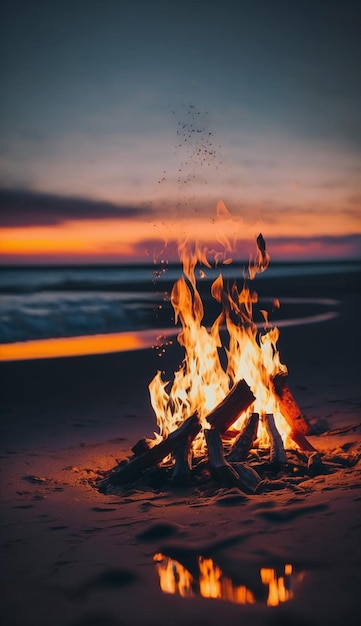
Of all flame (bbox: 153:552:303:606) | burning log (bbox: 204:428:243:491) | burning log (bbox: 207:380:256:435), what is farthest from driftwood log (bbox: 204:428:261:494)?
flame (bbox: 153:552:303:606)

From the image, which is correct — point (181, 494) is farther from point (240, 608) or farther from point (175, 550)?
point (240, 608)

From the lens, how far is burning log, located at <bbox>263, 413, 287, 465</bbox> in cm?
713

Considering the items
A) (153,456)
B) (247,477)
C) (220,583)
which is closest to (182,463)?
A: (153,456)

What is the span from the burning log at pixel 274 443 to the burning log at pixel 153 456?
31.7 inches

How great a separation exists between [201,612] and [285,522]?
56.6 inches

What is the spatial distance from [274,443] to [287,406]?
2.75 ft

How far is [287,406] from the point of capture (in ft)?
26.4

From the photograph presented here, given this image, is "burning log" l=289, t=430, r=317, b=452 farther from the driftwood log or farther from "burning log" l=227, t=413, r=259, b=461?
the driftwood log

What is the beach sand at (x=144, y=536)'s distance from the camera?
14.5 feet

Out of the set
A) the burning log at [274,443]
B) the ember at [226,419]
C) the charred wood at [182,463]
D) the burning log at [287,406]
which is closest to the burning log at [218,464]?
the ember at [226,419]

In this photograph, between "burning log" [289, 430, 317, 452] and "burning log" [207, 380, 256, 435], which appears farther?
"burning log" [289, 430, 317, 452]

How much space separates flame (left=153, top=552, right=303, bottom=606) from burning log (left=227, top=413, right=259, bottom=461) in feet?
7.52

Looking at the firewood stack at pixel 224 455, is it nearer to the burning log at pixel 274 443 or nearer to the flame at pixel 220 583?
the burning log at pixel 274 443

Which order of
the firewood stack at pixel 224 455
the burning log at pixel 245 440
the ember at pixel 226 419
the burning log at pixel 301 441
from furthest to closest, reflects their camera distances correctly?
the burning log at pixel 301 441 → the burning log at pixel 245 440 → the ember at pixel 226 419 → the firewood stack at pixel 224 455
